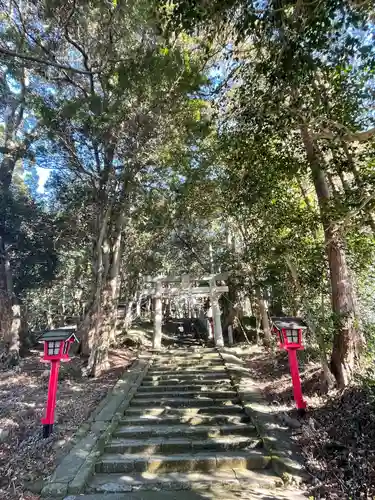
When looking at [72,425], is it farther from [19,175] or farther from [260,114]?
[19,175]

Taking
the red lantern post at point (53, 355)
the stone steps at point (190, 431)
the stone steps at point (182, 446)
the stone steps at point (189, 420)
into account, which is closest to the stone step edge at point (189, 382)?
the stone steps at point (189, 420)

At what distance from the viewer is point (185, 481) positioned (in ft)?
11.9

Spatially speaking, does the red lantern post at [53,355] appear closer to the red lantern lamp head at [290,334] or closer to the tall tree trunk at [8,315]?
the red lantern lamp head at [290,334]

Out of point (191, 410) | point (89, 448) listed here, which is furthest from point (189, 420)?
point (89, 448)

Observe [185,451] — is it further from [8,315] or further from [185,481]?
[8,315]

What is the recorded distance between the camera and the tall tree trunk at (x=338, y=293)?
4.90 meters

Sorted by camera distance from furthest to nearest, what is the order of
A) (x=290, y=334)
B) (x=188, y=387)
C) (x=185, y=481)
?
(x=188, y=387) < (x=290, y=334) < (x=185, y=481)

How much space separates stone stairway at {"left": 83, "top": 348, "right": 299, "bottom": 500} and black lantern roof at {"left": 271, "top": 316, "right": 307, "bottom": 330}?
→ 1663 millimetres

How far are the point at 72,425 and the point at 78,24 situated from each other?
27.7ft

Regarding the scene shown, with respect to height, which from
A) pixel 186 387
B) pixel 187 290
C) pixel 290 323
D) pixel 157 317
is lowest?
pixel 186 387

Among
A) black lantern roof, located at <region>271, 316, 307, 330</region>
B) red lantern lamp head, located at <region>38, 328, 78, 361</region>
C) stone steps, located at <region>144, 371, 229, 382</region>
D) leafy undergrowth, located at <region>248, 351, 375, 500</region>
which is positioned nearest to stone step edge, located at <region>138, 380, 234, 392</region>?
stone steps, located at <region>144, 371, 229, 382</region>

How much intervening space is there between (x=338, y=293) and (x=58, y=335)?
4765mm

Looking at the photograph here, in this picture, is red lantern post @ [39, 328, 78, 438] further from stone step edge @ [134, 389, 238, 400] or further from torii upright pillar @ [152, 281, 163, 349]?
torii upright pillar @ [152, 281, 163, 349]

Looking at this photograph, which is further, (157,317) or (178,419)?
(157,317)
